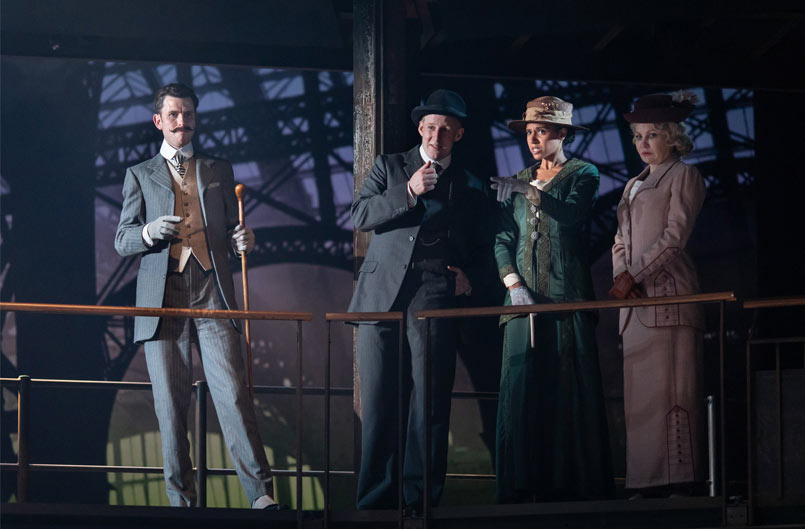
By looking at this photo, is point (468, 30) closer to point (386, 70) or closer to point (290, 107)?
point (386, 70)

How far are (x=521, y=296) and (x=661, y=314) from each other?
64 centimetres

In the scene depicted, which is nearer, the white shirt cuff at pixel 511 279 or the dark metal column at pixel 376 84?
the white shirt cuff at pixel 511 279

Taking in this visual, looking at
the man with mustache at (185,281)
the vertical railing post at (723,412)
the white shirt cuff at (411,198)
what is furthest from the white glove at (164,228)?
the vertical railing post at (723,412)

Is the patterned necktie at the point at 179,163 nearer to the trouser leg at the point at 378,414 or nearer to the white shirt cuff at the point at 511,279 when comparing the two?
the trouser leg at the point at 378,414

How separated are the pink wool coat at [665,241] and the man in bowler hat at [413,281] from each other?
749mm

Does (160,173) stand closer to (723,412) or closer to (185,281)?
(185,281)

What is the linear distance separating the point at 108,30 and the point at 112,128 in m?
2.41

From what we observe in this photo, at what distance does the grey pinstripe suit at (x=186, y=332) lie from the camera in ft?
16.3

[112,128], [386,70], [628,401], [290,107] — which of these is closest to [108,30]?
[386,70]

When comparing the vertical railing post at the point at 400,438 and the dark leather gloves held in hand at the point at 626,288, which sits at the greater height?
the dark leather gloves held in hand at the point at 626,288

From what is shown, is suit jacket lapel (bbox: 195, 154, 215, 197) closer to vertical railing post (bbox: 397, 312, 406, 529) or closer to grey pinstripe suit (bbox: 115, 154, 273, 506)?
grey pinstripe suit (bbox: 115, 154, 273, 506)

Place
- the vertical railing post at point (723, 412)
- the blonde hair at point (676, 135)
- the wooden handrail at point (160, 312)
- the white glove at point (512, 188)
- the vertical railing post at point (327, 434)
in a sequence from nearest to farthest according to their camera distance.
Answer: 1. the vertical railing post at point (723, 412)
2. the vertical railing post at point (327, 434)
3. the wooden handrail at point (160, 312)
4. the white glove at point (512, 188)
5. the blonde hair at point (676, 135)

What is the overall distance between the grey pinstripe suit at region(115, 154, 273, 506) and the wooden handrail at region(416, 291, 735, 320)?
94 centimetres

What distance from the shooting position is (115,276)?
9062mm
